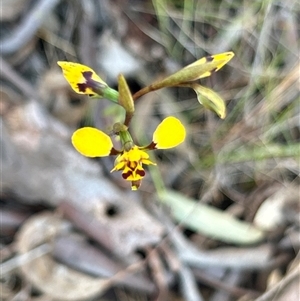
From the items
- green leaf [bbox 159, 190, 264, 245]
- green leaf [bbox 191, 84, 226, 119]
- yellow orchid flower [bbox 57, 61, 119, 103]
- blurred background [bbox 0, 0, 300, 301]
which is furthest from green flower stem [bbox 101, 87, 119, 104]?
green leaf [bbox 159, 190, 264, 245]

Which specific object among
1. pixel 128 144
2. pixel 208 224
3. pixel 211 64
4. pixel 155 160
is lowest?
pixel 208 224

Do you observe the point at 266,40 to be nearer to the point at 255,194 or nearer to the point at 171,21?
the point at 171,21

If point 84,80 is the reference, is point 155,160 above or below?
below

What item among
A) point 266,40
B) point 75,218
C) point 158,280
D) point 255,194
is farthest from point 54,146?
point 266,40

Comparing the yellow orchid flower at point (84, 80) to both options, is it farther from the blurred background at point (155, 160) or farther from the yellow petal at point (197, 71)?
the blurred background at point (155, 160)

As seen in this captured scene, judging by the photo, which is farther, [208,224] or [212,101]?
[208,224]

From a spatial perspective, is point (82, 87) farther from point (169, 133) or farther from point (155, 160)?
point (155, 160)

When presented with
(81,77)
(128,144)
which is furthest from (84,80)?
(128,144)

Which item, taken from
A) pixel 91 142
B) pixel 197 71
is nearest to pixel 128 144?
pixel 91 142
